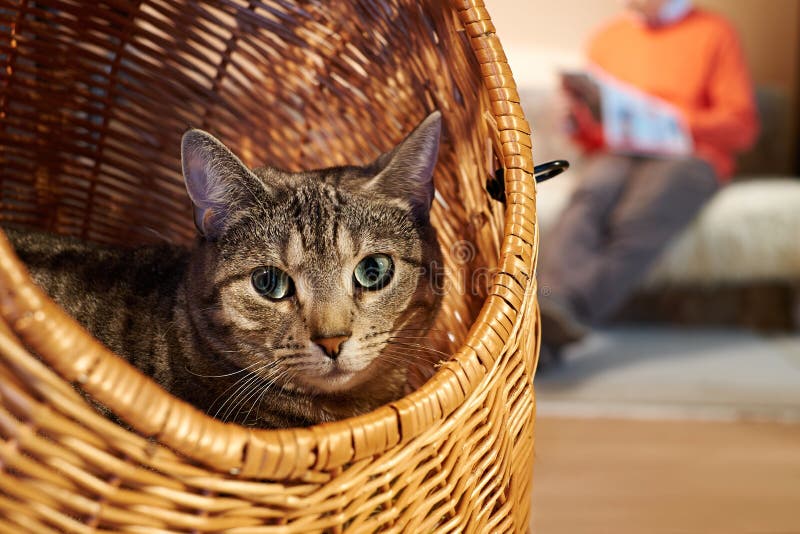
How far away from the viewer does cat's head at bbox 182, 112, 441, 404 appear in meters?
0.81

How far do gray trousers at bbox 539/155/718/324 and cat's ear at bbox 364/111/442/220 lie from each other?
1.48 m

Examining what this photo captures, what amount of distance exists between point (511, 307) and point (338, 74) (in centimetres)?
63

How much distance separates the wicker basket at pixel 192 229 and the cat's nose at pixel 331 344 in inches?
5.5

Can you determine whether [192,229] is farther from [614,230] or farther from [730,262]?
[730,262]

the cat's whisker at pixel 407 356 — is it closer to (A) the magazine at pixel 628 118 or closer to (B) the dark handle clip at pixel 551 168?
(B) the dark handle clip at pixel 551 168

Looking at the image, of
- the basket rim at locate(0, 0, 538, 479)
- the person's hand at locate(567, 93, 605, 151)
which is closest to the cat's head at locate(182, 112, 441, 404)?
the basket rim at locate(0, 0, 538, 479)

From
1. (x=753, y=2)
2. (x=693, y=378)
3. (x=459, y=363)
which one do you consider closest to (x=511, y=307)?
(x=459, y=363)

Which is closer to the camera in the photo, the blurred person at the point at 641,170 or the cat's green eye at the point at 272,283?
the cat's green eye at the point at 272,283

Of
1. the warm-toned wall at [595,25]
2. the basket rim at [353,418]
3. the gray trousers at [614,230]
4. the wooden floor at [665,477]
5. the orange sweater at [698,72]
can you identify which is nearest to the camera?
the basket rim at [353,418]

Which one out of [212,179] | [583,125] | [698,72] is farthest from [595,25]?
[212,179]

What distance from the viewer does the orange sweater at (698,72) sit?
2.70m

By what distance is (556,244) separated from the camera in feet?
8.23

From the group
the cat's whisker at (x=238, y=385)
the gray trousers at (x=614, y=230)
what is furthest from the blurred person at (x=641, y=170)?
the cat's whisker at (x=238, y=385)

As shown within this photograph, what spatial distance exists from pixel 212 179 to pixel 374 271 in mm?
228
